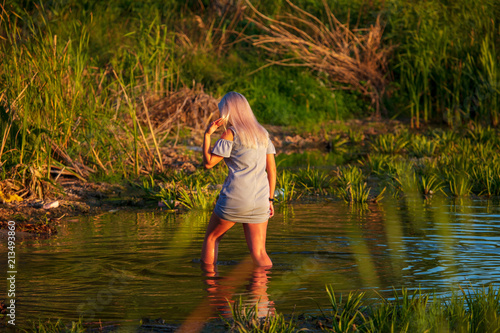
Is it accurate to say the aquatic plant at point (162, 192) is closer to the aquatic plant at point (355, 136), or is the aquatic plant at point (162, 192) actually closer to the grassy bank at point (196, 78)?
the grassy bank at point (196, 78)

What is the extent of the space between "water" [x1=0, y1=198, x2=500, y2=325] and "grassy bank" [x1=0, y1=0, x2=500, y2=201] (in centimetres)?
163

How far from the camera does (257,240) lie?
19.5 feet

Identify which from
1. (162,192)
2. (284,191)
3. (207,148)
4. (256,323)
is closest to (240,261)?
(207,148)

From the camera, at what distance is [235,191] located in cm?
583

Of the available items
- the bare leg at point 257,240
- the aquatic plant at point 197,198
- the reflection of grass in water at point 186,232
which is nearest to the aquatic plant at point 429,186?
the aquatic plant at point 197,198

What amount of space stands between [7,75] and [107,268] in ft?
12.8

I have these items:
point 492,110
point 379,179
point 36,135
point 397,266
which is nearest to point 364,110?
point 492,110

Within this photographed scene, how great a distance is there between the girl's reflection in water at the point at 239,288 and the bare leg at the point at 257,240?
0.28ft

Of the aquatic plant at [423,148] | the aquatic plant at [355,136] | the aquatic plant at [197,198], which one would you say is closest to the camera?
the aquatic plant at [197,198]

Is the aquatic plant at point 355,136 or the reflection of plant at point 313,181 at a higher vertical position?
the reflection of plant at point 313,181

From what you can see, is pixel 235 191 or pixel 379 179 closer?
pixel 235 191

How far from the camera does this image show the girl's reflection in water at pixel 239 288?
191 inches

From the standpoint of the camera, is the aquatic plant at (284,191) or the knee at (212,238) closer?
the knee at (212,238)

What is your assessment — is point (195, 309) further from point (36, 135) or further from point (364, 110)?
point (364, 110)
